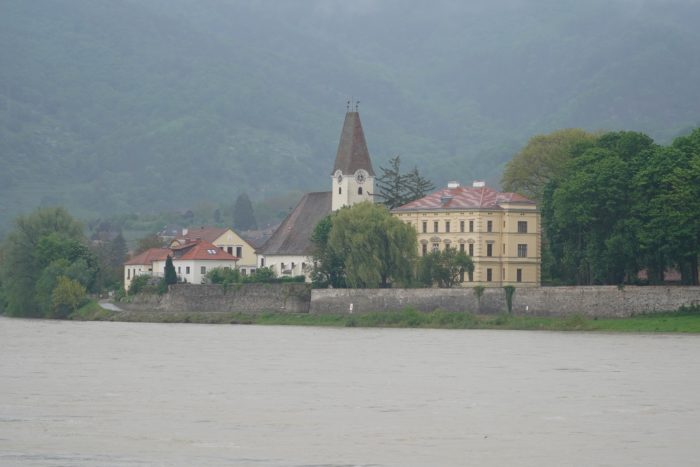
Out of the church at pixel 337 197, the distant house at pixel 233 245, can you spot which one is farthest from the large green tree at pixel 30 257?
the distant house at pixel 233 245

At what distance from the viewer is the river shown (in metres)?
36.9

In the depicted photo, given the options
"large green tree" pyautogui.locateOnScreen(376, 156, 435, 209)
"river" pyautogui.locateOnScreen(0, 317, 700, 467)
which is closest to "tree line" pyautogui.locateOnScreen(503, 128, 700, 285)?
"river" pyautogui.locateOnScreen(0, 317, 700, 467)

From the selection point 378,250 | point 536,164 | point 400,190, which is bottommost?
point 378,250

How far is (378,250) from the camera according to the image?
9975 cm

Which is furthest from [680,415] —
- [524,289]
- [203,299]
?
[203,299]

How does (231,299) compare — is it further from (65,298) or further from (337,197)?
(337,197)

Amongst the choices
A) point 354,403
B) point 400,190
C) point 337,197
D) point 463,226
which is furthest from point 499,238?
point 354,403

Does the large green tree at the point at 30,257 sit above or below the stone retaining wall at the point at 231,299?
above

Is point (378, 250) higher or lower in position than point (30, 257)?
lower

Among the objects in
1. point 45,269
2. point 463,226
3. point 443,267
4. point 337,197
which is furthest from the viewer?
point 337,197

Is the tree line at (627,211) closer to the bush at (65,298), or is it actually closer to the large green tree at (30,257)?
the bush at (65,298)

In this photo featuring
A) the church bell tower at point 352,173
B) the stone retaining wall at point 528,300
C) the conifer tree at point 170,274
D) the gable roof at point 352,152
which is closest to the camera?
the stone retaining wall at point 528,300

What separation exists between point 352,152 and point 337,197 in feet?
11.9

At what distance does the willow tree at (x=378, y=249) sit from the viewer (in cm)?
9969
